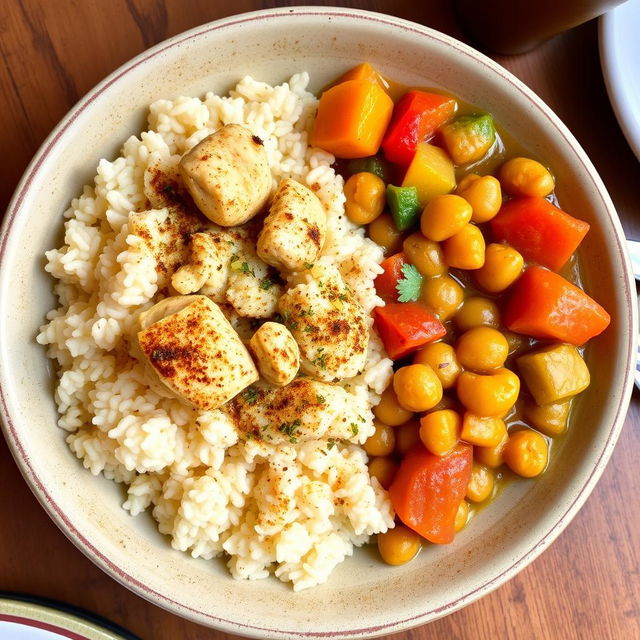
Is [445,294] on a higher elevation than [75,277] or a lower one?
lower

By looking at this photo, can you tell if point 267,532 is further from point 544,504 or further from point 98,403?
point 544,504

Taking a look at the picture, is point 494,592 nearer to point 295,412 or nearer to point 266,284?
point 295,412

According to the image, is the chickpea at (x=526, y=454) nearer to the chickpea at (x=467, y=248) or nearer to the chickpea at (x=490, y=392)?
the chickpea at (x=490, y=392)

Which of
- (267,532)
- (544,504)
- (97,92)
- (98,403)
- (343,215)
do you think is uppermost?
(97,92)

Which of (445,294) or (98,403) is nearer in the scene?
(98,403)

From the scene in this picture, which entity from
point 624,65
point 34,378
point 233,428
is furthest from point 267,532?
point 624,65
